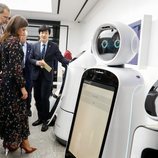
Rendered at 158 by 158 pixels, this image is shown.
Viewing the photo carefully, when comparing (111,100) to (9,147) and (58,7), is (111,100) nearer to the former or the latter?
(9,147)

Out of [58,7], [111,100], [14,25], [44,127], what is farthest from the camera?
[58,7]

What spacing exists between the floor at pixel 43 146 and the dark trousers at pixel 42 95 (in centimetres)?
21

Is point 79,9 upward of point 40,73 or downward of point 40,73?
upward

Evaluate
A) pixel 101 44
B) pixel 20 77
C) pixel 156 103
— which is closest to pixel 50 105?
pixel 20 77

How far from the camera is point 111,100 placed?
91cm

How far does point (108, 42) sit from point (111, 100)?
288 millimetres

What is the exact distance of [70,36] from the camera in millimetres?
7730

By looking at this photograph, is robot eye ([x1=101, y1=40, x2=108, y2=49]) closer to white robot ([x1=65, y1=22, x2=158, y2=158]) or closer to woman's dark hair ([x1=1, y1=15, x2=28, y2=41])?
white robot ([x1=65, y1=22, x2=158, y2=158])

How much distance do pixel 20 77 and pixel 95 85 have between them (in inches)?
50.6

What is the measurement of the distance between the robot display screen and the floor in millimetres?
1370

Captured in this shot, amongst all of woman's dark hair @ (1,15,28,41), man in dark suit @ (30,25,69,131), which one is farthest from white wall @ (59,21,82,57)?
woman's dark hair @ (1,15,28,41)

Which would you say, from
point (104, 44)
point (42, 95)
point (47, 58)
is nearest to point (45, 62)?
point (47, 58)

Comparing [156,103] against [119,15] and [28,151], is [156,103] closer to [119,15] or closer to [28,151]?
[28,151]

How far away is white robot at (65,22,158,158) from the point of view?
0.89 meters
